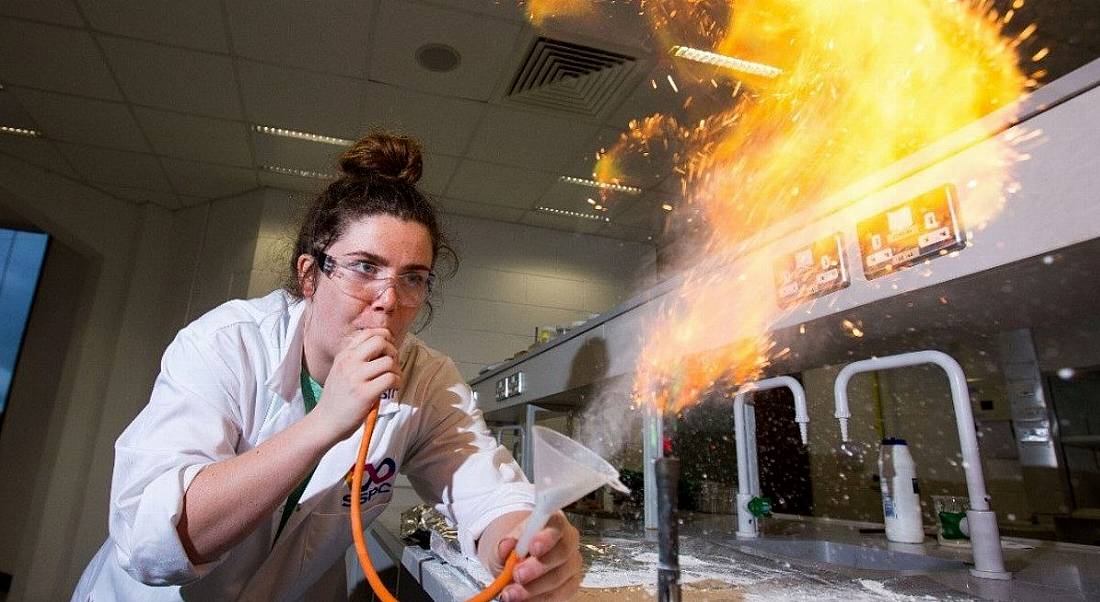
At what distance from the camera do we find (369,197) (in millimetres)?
1187

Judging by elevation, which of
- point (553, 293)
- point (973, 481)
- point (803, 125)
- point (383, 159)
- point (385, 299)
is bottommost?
point (973, 481)

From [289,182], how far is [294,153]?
0.50 meters

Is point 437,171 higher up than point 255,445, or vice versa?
point 437,171

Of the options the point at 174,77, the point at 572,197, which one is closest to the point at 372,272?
the point at 174,77

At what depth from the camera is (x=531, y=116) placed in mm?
3783

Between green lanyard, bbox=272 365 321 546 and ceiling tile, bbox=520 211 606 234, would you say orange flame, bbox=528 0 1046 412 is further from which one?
ceiling tile, bbox=520 211 606 234

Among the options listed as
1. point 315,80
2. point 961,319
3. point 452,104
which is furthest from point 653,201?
point 961,319

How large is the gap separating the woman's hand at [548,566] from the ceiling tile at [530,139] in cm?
331

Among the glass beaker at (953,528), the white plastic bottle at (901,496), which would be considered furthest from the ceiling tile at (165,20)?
the glass beaker at (953,528)

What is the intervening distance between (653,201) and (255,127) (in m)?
3.02

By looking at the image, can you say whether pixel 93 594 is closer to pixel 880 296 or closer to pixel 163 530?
pixel 163 530

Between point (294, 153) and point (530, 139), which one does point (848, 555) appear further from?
point (294, 153)

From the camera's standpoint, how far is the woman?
796mm

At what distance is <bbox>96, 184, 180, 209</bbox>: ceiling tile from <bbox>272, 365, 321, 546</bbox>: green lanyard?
4.78m
